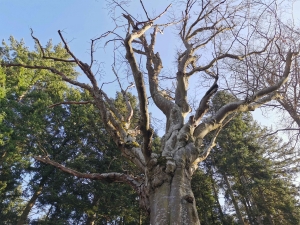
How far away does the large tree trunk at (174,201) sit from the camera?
208cm

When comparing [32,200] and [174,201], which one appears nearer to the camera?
[174,201]

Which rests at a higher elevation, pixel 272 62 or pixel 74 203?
pixel 74 203

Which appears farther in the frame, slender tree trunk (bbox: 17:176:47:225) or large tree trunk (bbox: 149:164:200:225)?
slender tree trunk (bbox: 17:176:47:225)

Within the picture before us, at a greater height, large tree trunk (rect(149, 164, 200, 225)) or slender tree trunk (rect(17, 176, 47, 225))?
slender tree trunk (rect(17, 176, 47, 225))

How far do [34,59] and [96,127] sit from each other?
242 inches

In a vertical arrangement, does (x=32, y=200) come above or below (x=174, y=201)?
above

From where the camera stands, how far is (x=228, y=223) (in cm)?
1349

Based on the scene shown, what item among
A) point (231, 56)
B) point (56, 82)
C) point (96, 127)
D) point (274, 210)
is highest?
point (56, 82)

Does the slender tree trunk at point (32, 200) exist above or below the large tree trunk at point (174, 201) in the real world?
above

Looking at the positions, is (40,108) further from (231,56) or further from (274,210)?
(274,210)

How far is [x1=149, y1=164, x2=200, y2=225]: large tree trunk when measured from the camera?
208 cm

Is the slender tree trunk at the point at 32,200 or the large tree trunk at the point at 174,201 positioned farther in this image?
the slender tree trunk at the point at 32,200

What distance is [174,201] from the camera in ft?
7.18

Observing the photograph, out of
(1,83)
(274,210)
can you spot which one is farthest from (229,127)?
(1,83)
